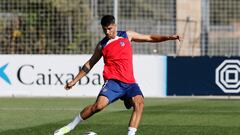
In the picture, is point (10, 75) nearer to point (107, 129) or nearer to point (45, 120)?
point (45, 120)

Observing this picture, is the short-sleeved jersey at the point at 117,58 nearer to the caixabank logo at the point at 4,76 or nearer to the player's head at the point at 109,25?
the player's head at the point at 109,25

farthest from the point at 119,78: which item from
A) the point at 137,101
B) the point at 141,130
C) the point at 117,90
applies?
the point at 141,130

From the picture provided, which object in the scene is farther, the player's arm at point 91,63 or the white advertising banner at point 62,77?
the white advertising banner at point 62,77

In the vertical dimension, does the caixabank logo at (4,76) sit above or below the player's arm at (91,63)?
below

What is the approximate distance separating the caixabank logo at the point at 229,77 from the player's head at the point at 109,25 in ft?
45.0

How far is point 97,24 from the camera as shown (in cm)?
3281

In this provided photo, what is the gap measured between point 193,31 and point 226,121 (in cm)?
1511

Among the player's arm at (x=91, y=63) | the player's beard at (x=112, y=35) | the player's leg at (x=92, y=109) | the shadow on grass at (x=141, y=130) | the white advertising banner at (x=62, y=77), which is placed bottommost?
the white advertising banner at (x=62, y=77)

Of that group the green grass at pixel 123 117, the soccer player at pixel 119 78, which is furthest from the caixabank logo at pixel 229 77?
the soccer player at pixel 119 78

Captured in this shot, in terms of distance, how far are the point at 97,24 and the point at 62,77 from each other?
→ 6.34 metres

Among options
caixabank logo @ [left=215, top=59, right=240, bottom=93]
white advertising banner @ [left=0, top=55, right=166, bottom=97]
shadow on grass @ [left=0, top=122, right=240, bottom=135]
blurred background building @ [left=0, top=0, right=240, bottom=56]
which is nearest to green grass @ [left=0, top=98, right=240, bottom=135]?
shadow on grass @ [left=0, top=122, right=240, bottom=135]

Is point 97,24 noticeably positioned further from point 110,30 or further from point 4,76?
point 110,30

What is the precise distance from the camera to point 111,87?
13.0 meters

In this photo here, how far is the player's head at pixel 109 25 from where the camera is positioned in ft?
41.8
